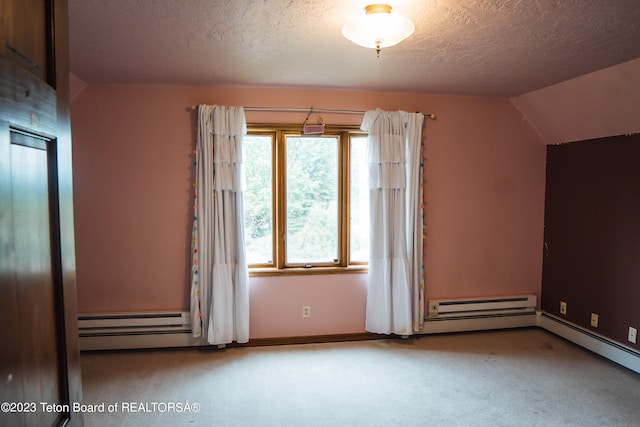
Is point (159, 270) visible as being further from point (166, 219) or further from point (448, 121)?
point (448, 121)

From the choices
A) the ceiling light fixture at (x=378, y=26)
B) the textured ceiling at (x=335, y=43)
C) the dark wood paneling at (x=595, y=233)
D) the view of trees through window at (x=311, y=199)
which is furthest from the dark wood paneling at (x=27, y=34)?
the dark wood paneling at (x=595, y=233)

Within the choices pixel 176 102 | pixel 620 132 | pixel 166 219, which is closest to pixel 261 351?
pixel 166 219

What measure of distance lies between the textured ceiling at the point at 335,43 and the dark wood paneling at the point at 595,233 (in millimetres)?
829

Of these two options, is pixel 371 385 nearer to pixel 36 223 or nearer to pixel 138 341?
pixel 138 341

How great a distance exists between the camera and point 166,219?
329 centimetres

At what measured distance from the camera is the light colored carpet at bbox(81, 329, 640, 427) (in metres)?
2.37

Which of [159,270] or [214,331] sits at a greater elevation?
[159,270]

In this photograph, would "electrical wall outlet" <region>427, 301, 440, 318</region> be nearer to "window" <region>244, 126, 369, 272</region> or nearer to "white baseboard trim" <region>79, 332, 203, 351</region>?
"window" <region>244, 126, 369, 272</region>

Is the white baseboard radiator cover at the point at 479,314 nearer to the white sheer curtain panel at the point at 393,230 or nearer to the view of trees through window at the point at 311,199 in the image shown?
the white sheer curtain panel at the point at 393,230

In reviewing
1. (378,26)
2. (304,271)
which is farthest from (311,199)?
(378,26)

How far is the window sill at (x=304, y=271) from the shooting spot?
3.40 meters

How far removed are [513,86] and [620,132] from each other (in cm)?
91

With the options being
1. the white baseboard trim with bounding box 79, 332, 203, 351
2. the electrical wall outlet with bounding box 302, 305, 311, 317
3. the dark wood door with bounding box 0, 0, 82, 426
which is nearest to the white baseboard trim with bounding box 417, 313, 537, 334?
the electrical wall outlet with bounding box 302, 305, 311, 317

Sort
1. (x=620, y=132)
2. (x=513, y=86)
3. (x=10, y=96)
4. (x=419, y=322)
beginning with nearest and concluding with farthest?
(x=10, y=96)
(x=620, y=132)
(x=513, y=86)
(x=419, y=322)
